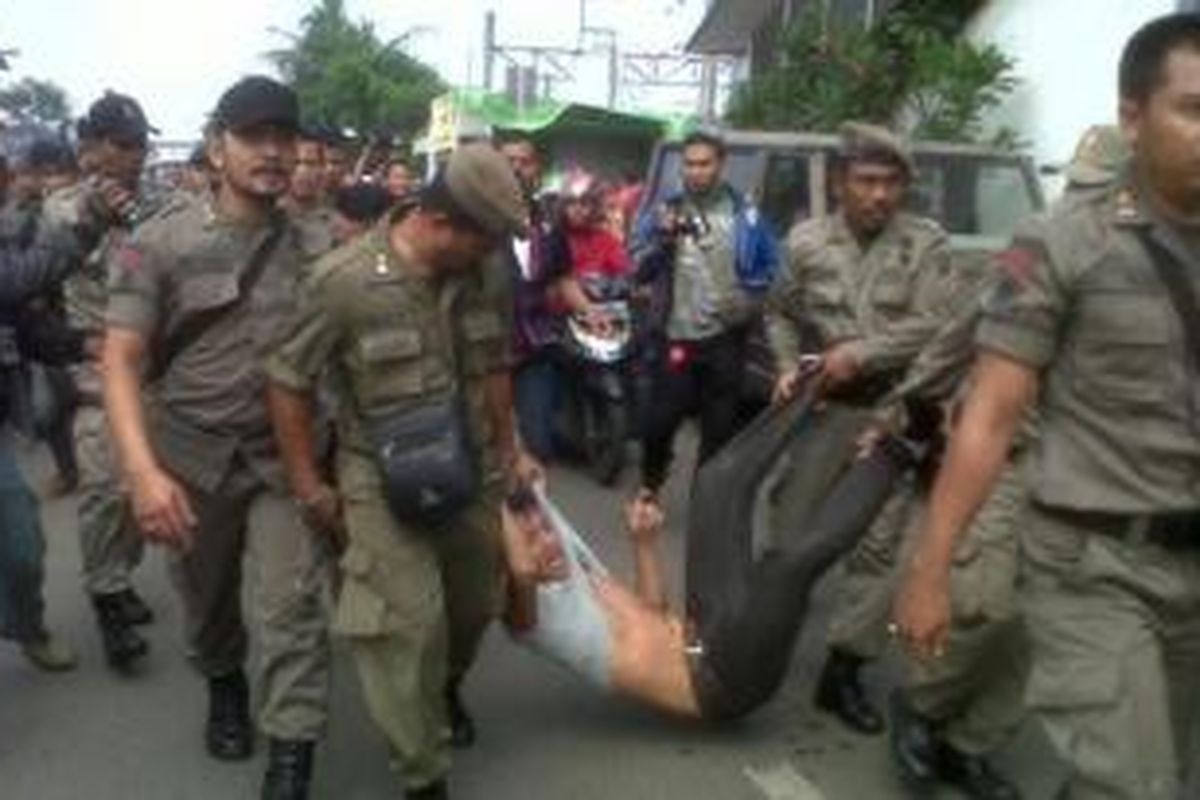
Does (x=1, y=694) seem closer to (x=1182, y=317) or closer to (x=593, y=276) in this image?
(x=1182, y=317)

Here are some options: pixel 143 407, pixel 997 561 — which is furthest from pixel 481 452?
pixel 997 561

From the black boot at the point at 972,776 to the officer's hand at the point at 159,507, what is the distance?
212 centimetres

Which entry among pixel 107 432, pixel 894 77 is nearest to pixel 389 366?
pixel 107 432

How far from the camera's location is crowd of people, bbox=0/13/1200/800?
3621mm

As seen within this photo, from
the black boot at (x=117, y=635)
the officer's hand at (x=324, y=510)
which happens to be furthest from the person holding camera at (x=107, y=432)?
the officer's hand at (x=324, y=510)

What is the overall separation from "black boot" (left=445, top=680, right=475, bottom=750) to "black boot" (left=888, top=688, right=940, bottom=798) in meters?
1.24

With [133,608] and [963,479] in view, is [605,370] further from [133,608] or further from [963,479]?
[963,479]

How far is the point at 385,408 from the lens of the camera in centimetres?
484

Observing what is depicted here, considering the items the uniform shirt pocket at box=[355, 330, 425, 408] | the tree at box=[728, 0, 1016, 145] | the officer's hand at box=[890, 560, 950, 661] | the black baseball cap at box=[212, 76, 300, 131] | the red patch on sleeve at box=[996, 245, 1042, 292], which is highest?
the tree at box=[728, 0, 1016, 145]

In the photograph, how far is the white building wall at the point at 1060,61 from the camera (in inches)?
551

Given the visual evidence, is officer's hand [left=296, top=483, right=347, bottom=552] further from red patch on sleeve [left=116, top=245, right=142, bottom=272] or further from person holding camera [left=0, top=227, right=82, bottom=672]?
person holding camera [left=0, top=227, right=82, bottom=672]

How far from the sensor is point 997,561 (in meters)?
5.06

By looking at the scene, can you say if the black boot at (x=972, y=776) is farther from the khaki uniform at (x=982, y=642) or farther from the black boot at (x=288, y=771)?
the black boot at (x=288, y=771)

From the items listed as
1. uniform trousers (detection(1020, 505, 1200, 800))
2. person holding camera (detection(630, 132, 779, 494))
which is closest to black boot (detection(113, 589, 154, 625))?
person holding camera (detection(630, 132, 779, 494))
